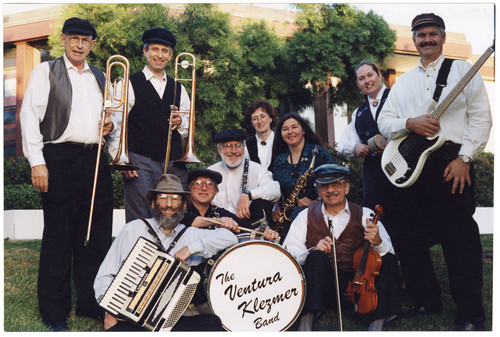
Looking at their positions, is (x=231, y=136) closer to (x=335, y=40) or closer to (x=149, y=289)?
(x=149, y=289)

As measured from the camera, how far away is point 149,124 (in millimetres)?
3900

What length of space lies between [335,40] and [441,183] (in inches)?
153

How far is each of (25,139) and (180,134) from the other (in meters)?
1.21

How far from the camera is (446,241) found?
3.41 metres

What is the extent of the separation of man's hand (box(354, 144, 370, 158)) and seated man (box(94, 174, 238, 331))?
133 cm

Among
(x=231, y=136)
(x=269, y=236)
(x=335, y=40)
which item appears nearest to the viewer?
(x=269, y=236)

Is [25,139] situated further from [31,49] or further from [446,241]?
[31,49]

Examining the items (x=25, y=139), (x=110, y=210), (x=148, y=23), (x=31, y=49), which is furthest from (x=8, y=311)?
(x=148, y=23)

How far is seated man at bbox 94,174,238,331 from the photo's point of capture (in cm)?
304

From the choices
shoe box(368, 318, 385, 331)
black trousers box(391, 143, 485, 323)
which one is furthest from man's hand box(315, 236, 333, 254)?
black trousers box(391, 143, 485, 323)

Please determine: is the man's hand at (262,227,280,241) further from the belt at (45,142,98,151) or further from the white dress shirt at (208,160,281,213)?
the belt at (45,142,98,151)

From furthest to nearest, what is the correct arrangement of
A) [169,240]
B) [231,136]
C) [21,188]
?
1. [21,188]
2. [231,136]
3. [169,240]

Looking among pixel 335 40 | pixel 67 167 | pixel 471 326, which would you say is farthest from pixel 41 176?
pixel 335 40

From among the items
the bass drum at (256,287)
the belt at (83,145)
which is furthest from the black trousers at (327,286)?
the belt at (83,145)
